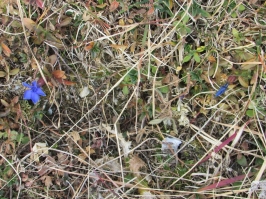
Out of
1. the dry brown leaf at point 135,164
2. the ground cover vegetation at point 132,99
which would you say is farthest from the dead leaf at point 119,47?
the dry brown leaf at point 135,164

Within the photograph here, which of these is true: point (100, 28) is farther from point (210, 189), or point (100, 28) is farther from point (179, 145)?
point (210, 189)

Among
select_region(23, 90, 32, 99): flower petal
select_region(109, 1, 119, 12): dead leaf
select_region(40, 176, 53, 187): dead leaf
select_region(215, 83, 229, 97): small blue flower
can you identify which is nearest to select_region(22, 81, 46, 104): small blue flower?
select_region(23, 90, 32, 99): flower petal

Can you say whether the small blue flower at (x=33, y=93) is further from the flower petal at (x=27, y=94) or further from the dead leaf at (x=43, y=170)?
the dead leaf at (x=43, y=170)

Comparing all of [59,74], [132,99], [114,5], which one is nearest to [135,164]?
[132,99]

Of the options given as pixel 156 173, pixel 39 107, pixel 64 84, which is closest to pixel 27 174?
pixel 39 107

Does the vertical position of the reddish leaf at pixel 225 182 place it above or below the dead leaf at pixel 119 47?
below

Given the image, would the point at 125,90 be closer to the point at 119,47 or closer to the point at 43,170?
the point at 119,47

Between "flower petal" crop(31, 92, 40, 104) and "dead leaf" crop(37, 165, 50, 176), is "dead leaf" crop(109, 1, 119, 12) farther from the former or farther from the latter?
"dead leaf" crop(37, 165, 50, 176)
